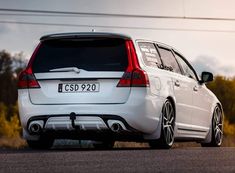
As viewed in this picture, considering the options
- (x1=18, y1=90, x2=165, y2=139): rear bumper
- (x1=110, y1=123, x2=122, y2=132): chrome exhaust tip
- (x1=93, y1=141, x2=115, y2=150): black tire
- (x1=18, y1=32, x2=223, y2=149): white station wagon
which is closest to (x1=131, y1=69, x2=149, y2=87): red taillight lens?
(x1=18, y1=32, x2=223, y2=149): white station wagon

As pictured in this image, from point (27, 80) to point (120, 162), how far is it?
11.4ft

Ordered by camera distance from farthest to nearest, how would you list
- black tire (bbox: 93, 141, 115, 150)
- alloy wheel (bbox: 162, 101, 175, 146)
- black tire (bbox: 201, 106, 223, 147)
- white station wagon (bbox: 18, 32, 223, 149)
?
black tire (bbox: 201, 106, 223, 147) < black tire (bbox: 93, 141, 115, 150) < alloy wheel (bbox: 162, 101, 175, 146) < white station wagon (bbox: 18, 32, 223, 149)

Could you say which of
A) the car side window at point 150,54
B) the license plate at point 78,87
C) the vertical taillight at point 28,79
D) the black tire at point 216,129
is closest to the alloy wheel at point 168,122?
the car side window at point 150,54

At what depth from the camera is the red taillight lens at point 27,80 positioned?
40.1 feet

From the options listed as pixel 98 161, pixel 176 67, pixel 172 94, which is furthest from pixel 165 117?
pixel 98 161

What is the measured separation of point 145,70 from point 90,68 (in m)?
0.81

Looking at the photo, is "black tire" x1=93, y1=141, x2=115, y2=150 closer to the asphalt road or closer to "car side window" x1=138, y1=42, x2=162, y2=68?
"car side window" x1=138, y1=42, x2=162, y2=68

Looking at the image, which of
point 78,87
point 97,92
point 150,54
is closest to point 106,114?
point 97,92

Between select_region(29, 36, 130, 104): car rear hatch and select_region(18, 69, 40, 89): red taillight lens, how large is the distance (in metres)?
0.05

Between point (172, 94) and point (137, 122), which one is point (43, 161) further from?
point (172, 94)

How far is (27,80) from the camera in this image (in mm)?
12328

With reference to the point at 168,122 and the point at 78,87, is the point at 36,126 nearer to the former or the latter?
the point at 78,87

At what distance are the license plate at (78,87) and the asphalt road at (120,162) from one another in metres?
1.26

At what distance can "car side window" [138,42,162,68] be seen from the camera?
1251 cm
